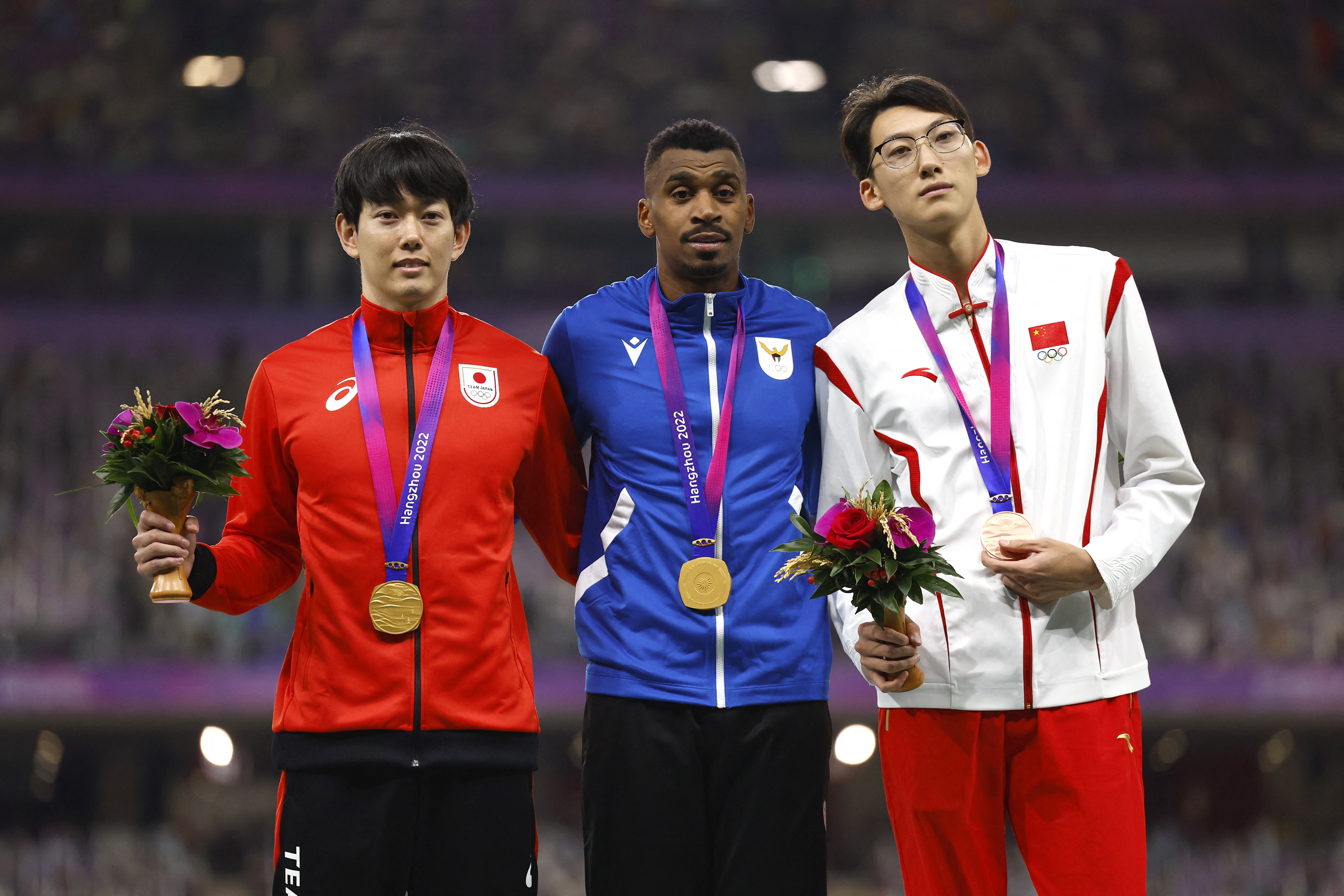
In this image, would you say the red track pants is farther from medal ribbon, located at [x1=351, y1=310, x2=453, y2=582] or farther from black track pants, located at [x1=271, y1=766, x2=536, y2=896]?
medal ribbon, located at [x1=351, y1=310, x2=453, y2=582]

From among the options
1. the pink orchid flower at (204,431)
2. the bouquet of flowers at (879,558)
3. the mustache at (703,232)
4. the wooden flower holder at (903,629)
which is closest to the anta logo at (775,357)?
the mustache at (703,232)

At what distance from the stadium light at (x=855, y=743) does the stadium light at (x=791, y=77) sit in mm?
5807

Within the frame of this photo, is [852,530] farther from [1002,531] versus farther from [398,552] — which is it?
[398,552]

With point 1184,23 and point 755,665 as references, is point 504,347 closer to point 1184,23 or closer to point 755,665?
point 755,665

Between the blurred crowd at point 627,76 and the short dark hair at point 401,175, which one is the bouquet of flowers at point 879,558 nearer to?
the short dark hair at point 401,175

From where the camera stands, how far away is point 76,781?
8945mm

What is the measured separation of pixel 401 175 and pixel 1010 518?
1.51 m

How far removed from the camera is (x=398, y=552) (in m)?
2.42

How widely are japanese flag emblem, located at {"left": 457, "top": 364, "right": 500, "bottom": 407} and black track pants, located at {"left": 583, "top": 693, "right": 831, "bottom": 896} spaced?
0.71m

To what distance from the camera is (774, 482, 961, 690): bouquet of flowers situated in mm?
2217

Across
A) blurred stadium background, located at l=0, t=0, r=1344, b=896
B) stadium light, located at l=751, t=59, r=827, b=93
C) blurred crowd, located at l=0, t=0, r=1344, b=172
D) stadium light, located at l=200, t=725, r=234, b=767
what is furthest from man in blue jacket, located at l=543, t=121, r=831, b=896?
stadium light, located at l=751, t=59, r=827, b=93

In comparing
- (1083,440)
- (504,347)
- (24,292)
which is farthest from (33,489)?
(1083,440)

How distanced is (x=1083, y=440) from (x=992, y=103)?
9109 mm

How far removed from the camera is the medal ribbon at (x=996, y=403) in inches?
96.1
